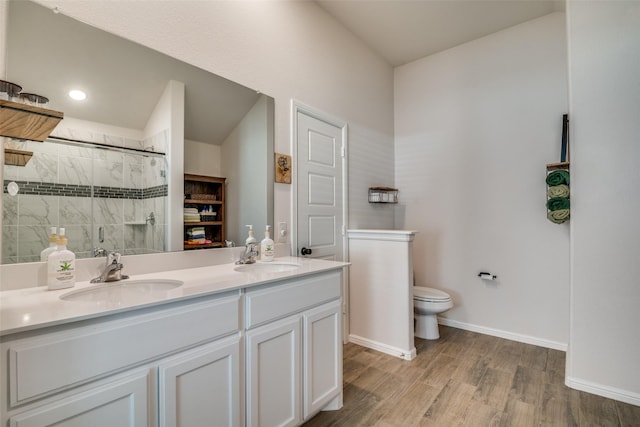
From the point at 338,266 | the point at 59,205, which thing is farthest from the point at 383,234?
the point at 59,205

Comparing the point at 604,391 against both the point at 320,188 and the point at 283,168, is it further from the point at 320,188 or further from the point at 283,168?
the point at 283,168

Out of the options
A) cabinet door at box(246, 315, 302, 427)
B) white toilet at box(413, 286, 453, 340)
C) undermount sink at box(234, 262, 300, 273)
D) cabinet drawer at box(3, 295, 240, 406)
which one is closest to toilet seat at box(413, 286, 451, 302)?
white toilet at box(413, 286, 453, 340)

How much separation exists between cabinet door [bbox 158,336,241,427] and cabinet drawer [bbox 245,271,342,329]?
140 mm

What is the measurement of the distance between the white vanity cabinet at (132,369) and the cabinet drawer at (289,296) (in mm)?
81

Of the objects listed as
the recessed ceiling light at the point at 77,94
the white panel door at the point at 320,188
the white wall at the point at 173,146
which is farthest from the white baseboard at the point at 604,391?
the recessed ceiling light at the point at 77,94

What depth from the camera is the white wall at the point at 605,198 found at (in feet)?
6.05

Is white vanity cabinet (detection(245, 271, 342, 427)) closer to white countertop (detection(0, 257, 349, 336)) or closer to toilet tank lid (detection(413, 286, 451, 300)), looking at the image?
white countertop (detection(0, 257, 349, 336))

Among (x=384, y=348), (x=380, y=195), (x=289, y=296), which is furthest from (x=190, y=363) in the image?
(x=380, y=195)

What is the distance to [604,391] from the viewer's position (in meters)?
1.89

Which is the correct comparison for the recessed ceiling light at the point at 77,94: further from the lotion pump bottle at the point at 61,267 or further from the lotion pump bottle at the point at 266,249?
the lotion pump bottle at the point at 266,249

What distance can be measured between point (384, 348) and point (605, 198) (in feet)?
6.16

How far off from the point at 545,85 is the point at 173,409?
3501 millimetres

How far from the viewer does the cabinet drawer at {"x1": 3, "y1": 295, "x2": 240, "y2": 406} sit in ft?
2.46

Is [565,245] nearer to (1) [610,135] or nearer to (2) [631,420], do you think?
(1) [610,135]
